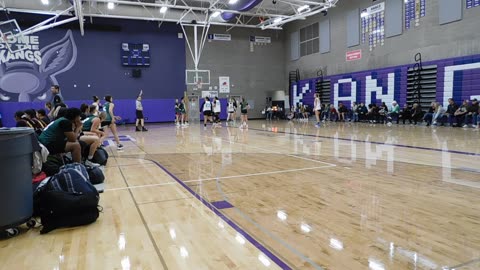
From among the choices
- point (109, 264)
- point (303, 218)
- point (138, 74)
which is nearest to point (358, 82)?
point (138, 74)

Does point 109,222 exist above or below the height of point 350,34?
below

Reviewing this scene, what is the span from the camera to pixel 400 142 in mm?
9438

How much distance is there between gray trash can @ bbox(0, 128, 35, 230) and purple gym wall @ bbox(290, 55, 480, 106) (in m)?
15.1

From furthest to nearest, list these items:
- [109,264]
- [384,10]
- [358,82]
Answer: [358,82]
[384,10]
[109,264]

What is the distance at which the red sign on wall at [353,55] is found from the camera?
752 inches

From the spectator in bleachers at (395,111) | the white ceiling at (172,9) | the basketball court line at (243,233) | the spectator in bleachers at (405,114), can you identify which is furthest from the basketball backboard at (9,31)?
the spectator in bleachers at (405,114)

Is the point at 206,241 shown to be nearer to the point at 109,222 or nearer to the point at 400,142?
the point at 109,222

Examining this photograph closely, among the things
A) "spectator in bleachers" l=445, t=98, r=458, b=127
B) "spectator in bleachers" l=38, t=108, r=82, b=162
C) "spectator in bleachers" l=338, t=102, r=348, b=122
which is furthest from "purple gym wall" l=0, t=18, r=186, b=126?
"spectator in bleachers" l=38, t=108, r=82, b=162

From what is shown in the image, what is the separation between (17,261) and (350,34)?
19.5 meters

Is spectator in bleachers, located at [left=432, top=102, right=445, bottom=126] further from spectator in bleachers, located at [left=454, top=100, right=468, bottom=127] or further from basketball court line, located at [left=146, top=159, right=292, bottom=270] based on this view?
basketball court line, located at [left=146, top=159, right=292, bottom=270]

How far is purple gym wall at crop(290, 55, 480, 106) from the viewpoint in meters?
14.0

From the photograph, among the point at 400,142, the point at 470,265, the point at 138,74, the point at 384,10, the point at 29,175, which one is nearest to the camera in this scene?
the point at 470,265

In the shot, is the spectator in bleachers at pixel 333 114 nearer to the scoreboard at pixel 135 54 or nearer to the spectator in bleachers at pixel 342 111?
the spectator in bleachers at pixel 342 111

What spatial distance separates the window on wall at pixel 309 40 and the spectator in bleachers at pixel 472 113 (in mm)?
10384
